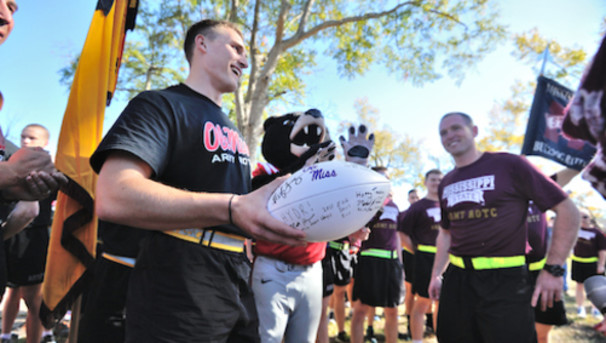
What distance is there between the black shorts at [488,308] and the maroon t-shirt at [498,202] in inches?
7.9

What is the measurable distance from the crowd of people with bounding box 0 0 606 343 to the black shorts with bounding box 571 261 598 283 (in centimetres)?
531

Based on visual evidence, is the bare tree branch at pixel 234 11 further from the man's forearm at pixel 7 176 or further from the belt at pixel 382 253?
the man's forearm at pixel 7 176

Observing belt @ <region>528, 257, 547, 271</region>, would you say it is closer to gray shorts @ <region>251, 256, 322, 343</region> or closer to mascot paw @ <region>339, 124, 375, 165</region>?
mascot paw @ <region>339, 124, 375, 165</region>

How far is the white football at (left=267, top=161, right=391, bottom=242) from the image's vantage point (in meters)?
1.21

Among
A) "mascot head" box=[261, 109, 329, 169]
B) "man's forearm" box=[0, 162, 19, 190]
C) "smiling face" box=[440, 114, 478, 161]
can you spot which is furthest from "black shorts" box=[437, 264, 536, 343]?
"man's forearm" box=[0, 162, 19, 190]

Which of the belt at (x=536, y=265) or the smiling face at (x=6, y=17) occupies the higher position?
the smiling face at (x=6, y=17)

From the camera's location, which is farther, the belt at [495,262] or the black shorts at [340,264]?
the black shorts at [340,264]

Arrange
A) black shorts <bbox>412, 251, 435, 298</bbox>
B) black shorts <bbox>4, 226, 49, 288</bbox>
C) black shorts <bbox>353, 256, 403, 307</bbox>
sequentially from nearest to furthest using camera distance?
black shorts <bbox>4, 226, 49, 288</bbox>, black shorts <bbox>353, 256, 403, 307</bbox>, black shorts <bbox>412, 251, 435, 298</bbox>

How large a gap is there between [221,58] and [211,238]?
3.38 feet

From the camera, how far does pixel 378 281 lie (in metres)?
4.87

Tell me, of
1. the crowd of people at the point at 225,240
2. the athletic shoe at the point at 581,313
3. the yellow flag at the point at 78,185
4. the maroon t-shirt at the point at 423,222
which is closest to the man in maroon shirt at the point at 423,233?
the maroon t-shirt at the point at 423,222

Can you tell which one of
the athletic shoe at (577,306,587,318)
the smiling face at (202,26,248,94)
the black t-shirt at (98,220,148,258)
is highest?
the smiling face at (202,26,248,94)

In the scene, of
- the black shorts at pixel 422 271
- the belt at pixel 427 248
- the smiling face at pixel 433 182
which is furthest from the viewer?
the smiling face at pixel 433 182

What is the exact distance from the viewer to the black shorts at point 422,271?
5.23 meters
